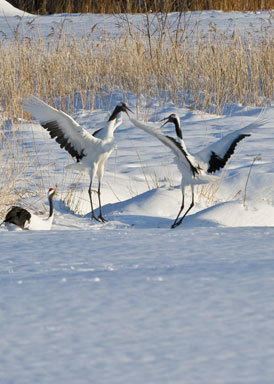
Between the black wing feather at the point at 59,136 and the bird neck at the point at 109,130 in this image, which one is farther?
the bird neck at the point at 109,130

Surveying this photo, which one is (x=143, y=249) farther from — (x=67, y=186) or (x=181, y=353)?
(x=67, y=186)

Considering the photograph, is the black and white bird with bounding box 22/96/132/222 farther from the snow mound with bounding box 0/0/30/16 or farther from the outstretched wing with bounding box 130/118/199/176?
the snow mound with bounding box 0/0/30/16

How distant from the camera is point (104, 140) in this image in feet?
14.7

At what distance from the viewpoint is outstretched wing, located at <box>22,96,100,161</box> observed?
432cm

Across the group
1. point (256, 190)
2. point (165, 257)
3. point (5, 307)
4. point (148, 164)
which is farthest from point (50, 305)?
point (148, 164)

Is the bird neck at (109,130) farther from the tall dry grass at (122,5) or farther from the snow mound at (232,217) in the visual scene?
the tall dry grass at (122,5)

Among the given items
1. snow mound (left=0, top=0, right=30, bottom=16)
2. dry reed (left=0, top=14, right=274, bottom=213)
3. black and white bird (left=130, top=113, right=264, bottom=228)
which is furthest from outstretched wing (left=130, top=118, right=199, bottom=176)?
snow mound (left=0, top=0, right=30, bottom=16)

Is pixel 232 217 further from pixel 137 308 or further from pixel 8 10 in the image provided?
pixel 8 10

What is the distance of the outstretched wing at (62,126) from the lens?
4.32m

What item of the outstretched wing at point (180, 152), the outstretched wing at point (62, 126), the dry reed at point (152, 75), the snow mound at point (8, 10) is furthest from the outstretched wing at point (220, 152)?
the snow mound at point (8, 10)

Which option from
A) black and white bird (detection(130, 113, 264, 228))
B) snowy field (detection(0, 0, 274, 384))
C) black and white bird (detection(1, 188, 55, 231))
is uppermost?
snowy field (detection(0, 0, 274, 384))

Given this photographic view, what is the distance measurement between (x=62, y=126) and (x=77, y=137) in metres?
0.12

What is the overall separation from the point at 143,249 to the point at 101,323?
79 cm

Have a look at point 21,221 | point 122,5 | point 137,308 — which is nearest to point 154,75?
point 21,221
